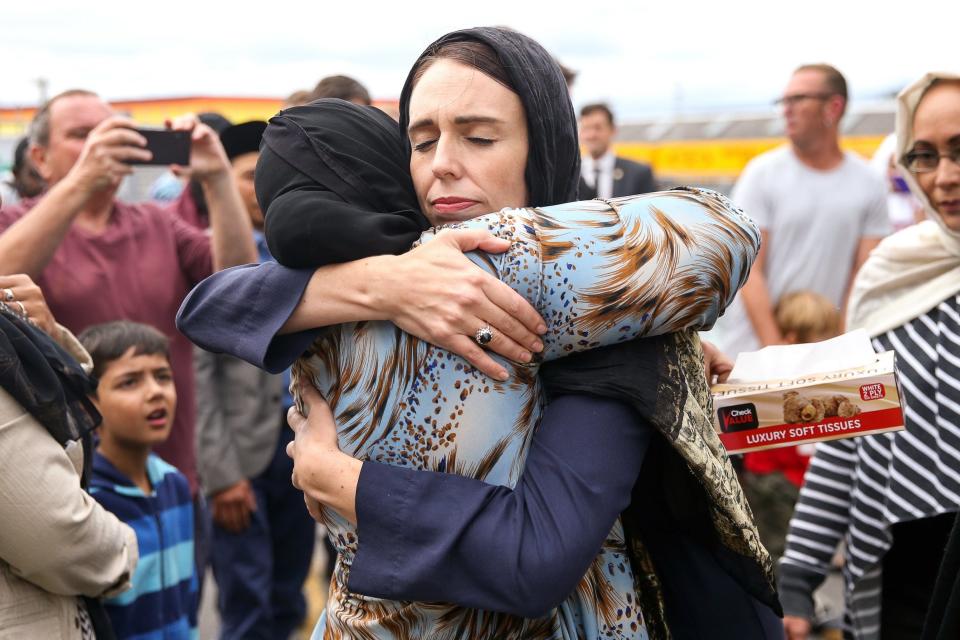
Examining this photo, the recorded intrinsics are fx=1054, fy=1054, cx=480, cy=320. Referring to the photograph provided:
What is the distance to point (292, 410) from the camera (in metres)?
1.71

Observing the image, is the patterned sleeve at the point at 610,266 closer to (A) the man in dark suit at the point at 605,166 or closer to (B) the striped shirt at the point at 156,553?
(B) the striped shirt at the point at 156,553

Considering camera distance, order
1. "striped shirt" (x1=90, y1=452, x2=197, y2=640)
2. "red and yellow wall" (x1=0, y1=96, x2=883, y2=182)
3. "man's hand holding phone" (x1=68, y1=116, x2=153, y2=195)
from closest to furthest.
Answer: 1. "striped shirt" (x1=90, y1=452, x2=197, y2=640)
2. "man's hand holding phone" (x1=68, y1=116, x2=153, y2=195)
3. "red and yellow wall" (x1=0, y1=96, x2=883, y2=182)

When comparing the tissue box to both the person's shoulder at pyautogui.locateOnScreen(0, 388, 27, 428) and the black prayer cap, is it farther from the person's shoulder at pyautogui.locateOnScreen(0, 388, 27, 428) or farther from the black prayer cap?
the black prayer cap

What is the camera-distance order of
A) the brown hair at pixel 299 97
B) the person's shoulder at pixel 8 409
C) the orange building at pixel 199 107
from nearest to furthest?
the person's shoulder at pixel 8 409, the brown hair at pixel 299 97, the orange building at pixel 199 107

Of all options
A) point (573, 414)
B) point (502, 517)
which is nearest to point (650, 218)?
point (573, 414)

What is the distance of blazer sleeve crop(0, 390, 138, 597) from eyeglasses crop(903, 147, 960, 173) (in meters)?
1.94

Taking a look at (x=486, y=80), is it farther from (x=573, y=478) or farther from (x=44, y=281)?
(x=44, y=281)

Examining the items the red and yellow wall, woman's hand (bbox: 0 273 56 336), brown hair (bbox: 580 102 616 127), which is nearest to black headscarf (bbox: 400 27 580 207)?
woman's hand (bbox: 0 273 56 336)

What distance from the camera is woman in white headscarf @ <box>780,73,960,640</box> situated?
7.32 feet

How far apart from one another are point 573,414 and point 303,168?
1.71ft

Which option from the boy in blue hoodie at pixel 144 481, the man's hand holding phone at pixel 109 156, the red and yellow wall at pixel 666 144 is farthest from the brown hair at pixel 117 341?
the red and yellow wall at pixel 666 144

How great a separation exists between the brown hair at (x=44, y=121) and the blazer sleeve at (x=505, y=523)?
9.06 feet

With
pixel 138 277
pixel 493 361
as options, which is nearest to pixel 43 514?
pixel 493 361

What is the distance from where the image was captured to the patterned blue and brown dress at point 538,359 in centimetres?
140
